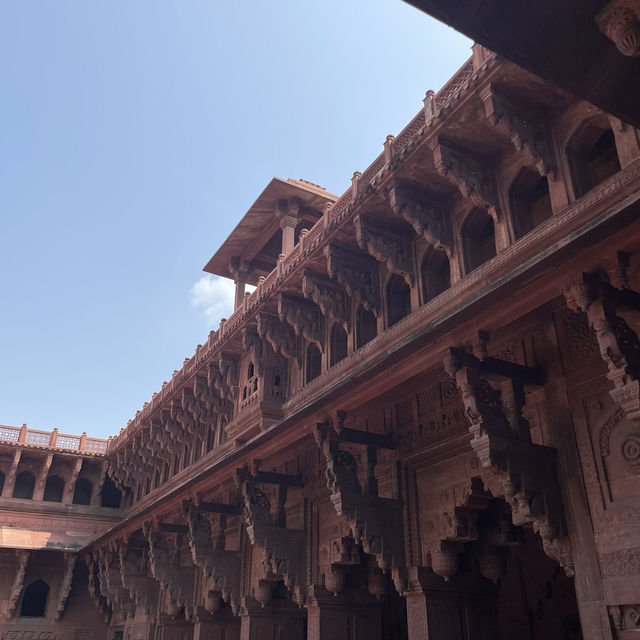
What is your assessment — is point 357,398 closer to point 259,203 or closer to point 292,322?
point 292,322

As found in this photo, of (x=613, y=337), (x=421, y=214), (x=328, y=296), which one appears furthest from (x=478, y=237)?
(x=613, y=337)

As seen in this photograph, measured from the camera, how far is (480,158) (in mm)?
7688

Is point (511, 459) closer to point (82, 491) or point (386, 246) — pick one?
point (386, 246)

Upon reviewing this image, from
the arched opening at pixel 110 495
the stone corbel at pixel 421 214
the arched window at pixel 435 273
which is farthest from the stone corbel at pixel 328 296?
the arched opening at pixel 110 495

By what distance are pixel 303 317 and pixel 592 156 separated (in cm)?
518

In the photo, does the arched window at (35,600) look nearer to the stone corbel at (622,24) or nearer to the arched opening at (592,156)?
the arched opening at (592,156)

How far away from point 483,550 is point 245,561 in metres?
5.05

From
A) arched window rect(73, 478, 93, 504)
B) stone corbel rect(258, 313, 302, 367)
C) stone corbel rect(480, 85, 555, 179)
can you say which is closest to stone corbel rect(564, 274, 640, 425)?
stone corbel rect(480, 85, 555, 179)

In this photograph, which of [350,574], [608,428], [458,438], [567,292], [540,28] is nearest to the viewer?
[540,28]

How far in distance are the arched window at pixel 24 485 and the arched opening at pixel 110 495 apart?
2.29 metres

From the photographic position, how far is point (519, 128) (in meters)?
6.78

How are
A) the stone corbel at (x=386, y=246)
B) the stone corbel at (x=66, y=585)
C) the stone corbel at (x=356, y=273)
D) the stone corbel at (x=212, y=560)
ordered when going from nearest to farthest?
the stone corbel at (x=386, y=246)
the stone corbel at (x=356, y=273)
the stone corbel at (x=212, y=560)
the stone corbel at (x=66, y=585)

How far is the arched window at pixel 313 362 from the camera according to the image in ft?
37.5

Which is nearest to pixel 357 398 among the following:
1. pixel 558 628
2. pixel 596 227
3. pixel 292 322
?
pixel 596 227
